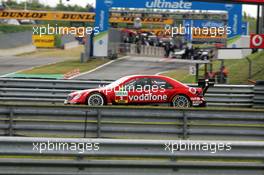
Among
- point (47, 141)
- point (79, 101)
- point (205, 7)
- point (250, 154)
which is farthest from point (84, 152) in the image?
point (205, 7)

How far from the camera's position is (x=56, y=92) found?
60.6ft

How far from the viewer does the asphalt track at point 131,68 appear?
109ft

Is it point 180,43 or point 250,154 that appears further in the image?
point 180,43

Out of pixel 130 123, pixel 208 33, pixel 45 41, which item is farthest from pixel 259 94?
pixel 45 41

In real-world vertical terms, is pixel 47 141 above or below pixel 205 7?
below

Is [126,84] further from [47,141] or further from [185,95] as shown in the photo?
[47,141]

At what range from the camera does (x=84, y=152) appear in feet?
21.6

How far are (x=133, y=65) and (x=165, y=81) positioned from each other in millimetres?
23176

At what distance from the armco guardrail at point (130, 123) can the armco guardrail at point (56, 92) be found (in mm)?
7729

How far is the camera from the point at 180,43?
60500mm

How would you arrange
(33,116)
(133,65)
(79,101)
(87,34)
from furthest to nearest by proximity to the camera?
(87,34)
(133,65)
(79,101)
(33,116)

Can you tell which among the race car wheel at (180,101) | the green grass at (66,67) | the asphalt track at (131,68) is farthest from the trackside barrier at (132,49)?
the race car wheel at (180,101)

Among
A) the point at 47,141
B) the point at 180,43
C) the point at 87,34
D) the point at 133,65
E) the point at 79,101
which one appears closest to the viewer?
the point at 47,141

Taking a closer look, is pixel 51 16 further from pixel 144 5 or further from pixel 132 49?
pixel 144 5
